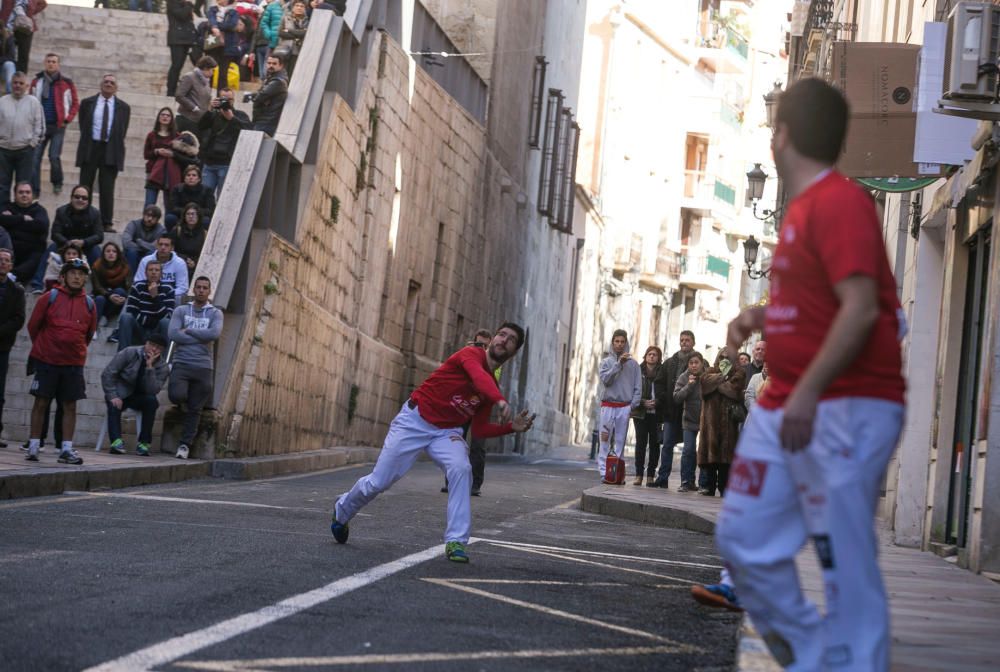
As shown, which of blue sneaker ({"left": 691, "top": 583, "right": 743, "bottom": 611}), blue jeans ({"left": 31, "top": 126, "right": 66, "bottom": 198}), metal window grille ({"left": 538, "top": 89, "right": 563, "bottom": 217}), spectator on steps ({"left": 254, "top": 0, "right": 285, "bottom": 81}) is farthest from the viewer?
metal window grille ({"left": 538, "top": 89, "right": 563, "bottom": 217})

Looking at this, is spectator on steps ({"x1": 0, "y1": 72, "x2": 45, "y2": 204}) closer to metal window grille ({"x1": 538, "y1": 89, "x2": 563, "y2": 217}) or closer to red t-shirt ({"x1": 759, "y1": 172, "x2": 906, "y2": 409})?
red t-shirt ({"x1": 759, "y1": 172, "x2": 906, "y2": 409})

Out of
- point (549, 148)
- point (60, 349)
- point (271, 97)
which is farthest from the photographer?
point (549, 148)

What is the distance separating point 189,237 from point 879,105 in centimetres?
948

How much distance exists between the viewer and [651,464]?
22484 millimetres

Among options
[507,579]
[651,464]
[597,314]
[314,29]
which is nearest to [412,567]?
[507,579]

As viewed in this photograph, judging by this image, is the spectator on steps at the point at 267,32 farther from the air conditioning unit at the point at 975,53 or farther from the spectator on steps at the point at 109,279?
the air conditioning unit at the point at 975,53

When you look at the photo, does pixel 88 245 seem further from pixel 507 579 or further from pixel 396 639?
pixel 396 639

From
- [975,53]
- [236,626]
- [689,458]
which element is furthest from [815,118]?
[689,458]

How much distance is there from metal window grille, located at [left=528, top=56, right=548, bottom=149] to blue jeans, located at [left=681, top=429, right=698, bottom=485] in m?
24.4

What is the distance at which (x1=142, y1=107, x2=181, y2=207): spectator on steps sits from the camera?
71.2 ft

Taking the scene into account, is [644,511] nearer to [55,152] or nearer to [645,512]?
[645,512]

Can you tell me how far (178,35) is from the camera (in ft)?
83.7

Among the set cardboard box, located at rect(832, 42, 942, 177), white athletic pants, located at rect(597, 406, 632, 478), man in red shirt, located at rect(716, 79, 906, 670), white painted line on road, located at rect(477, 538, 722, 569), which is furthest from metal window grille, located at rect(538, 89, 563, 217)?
man in red shirt, located at rect(716, 79, 906, 670)

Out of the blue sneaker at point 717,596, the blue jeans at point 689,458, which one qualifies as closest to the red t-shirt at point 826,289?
the blue sneaker at point 717,596
